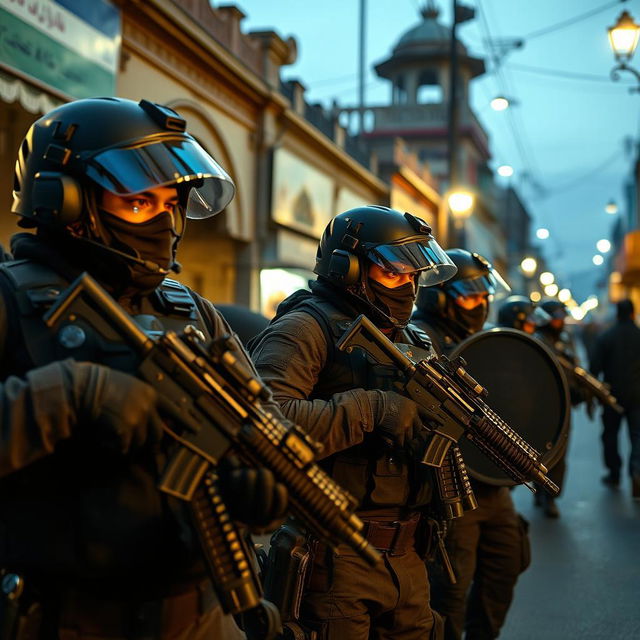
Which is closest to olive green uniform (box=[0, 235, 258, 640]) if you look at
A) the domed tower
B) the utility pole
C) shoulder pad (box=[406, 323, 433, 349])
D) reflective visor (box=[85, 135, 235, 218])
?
reflective visor (box=[85, 135, 235, 218])

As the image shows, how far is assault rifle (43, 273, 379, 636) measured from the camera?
1902 mm

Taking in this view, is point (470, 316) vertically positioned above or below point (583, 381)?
above

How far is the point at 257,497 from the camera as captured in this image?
1.88m

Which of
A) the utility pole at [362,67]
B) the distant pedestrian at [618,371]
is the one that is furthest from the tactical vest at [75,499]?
the utility pole at [362,67]

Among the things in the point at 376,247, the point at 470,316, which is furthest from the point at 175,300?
the point at 470,316

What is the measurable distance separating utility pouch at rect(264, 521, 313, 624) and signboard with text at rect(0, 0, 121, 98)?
6025 millimetres

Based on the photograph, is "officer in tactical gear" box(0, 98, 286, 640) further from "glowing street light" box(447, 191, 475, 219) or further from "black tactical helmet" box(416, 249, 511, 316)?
"glowing street light" box(447, 191, 475, 219)

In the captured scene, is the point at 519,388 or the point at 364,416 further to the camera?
the point at 519,388

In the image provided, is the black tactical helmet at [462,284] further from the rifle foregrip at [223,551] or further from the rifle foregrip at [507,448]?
the rifle foregrip at [223,551]

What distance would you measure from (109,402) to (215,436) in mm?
262

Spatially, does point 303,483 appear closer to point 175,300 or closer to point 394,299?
point 175,300

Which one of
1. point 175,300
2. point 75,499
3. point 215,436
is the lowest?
point 75,499

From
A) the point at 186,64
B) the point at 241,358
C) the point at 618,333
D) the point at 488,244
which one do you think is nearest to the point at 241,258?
the point at 186,64

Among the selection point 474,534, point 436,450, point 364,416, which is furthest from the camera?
point 474,534
